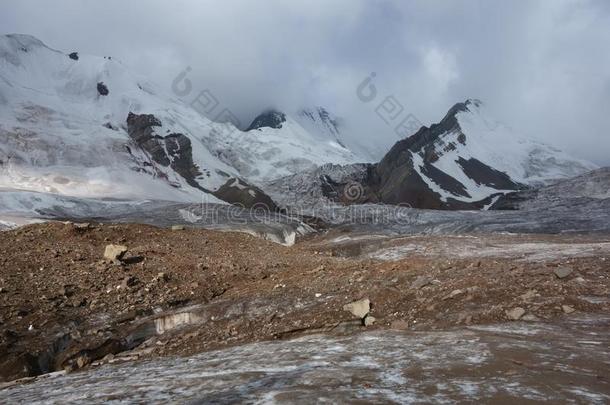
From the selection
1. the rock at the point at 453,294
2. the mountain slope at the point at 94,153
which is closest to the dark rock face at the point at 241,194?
the mountain slope at the point at 94,153

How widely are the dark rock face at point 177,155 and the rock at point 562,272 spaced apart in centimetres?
13529

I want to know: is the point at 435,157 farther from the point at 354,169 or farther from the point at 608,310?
the point at 608,310

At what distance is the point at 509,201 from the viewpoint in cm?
13312

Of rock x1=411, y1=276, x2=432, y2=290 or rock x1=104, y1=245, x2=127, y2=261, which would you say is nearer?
rock x1=411, y1=276, x2=432, y2=290

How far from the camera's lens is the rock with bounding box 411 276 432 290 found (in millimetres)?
14680

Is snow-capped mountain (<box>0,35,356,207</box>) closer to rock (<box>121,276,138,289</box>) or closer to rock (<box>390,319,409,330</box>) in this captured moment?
rock (<box>121,276,138,289</box>)

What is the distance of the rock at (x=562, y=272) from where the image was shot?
47.1ft

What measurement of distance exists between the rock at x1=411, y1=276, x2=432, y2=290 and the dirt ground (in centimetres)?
3

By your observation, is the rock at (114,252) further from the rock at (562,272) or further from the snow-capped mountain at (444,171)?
the snow-capped mountain at (444,171)

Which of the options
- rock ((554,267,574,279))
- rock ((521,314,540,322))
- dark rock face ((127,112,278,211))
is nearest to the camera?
rock ((521,314,540,322))

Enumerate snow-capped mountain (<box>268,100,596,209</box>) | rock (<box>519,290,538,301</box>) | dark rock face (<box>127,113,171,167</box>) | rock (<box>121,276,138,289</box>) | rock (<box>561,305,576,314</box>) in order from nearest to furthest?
1. rock (<box>561,305,576,314</box>)
2. rock (<box>519,290,538,301</box>)
3. rock (<box>121,276,138,289</box>)
4. snow-capped mountain (<box>268,100,596,209</box>)
5. dark rock face (<box>127,113,171,167</box>)


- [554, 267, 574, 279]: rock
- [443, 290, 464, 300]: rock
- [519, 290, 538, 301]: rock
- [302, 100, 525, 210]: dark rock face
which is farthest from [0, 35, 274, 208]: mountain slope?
[519, 290, 538, 301]: rock

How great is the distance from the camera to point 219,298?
655 inches

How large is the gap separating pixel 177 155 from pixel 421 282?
174 meters
